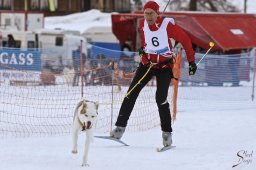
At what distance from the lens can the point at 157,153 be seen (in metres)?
7.39

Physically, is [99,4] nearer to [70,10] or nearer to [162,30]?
[70,10]

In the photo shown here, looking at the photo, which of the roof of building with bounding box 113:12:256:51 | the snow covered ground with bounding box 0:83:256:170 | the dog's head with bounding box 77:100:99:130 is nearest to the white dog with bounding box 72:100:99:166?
the dog's head with bounding box 77:100:99:130

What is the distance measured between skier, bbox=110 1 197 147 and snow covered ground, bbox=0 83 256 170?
0.52 meters

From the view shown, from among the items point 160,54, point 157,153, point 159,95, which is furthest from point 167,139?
point 160,54

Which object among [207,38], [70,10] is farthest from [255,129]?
[70,10]

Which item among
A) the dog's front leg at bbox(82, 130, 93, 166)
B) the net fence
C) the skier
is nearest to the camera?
the dog's front leg at bbox(82, 130, 93, 166)

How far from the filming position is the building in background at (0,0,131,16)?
4984 cm

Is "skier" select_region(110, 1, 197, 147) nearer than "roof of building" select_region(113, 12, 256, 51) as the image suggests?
Yes

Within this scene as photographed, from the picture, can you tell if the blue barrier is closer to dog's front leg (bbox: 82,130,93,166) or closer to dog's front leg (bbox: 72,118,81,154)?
dog's front leg (bbox: 72,118,81,154)

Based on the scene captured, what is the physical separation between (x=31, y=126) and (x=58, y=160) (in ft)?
10.9

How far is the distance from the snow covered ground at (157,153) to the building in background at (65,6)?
3891cm

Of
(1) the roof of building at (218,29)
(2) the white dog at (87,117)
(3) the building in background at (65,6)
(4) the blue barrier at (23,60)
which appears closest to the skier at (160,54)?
(2) the white dog at (87,117)

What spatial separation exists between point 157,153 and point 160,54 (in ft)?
3.80

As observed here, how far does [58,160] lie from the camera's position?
6.76 meters
